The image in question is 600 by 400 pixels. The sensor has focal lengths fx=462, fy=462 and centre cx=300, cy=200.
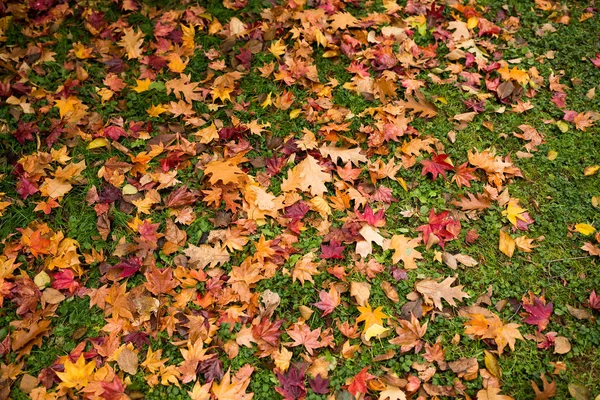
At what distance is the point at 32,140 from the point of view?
3480 millimetres

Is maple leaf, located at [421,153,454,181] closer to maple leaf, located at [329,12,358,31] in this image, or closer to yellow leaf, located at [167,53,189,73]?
maple leaf, located at [329,12,358,31]

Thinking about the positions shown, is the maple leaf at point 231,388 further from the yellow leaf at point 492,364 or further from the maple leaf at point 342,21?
the maple leaf at point 342,21

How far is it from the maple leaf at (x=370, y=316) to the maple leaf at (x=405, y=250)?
36cm

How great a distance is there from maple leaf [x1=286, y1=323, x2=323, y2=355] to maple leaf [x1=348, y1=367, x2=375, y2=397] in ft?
0.86

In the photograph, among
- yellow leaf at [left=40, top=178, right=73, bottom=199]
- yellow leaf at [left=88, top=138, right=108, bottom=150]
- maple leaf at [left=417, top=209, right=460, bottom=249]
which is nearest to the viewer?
maple leaf at [left=417, top=209, right=460, bottom=249]

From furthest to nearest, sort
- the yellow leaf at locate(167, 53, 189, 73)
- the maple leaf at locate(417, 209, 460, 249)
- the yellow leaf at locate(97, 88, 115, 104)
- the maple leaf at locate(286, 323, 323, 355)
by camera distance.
Result: the yellow leaf at locate(167, 53, 189, 73) → the yellow leaf at locate(97, 88, 115, 104) → the maple leaf at locate(417, 209, 460, 249) → the maple leaf at locate(286, 323, 323, 355)

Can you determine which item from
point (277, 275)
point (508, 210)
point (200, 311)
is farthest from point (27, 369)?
point (508, 210)

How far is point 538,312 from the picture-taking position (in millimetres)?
2656

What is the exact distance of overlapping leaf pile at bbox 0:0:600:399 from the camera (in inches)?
101

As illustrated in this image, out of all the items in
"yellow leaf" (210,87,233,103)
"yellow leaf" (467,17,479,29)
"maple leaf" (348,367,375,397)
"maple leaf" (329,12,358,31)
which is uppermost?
"yellow leaf" (467,17,479,29)

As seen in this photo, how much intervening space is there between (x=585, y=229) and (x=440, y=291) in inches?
43.3

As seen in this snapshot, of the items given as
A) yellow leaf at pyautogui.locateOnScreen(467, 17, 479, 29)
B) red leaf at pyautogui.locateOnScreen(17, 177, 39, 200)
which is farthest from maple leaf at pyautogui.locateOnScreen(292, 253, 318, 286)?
yellow leaf at pyautogui.locateOnScreen(467, 17, 479, 29)

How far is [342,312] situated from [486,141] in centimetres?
174

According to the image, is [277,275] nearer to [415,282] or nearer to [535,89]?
[415,282]
